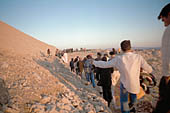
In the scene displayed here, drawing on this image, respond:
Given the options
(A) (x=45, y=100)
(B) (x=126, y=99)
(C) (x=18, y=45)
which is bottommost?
(A) (x=45, y=100)

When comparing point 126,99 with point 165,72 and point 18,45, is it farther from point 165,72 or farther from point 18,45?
point 18,45

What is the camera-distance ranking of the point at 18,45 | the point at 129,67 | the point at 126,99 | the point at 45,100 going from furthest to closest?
1. the point at 18,45
2. the point at 45,100
3. the point at 126,99
4. the point at 129,67

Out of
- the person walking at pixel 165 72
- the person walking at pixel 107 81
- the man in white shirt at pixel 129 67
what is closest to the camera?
the person walking at pixel 165 72

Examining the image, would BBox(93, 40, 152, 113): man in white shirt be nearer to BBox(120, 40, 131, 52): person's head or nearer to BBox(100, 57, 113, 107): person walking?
BBox(120, 40, 131, 52): person's head

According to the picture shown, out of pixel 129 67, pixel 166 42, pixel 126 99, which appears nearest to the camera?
pixel 166 42

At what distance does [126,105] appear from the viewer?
2258mm

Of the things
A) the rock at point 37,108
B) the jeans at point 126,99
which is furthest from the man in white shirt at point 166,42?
the rock at point 37,108

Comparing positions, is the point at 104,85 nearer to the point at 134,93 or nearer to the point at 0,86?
the point at 134,93

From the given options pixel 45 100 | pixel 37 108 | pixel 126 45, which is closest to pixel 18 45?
pixel 45 100

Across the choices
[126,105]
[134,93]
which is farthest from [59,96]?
[134,93]

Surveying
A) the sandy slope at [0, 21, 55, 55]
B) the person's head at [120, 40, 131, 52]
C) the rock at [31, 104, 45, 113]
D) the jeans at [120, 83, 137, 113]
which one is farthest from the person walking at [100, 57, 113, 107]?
the sandy slope at [0, 21, 55, 55]

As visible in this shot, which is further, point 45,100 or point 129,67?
point 45,100

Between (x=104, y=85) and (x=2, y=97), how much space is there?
304cm

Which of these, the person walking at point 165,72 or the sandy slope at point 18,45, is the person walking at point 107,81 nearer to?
the person walking at point 165,72
